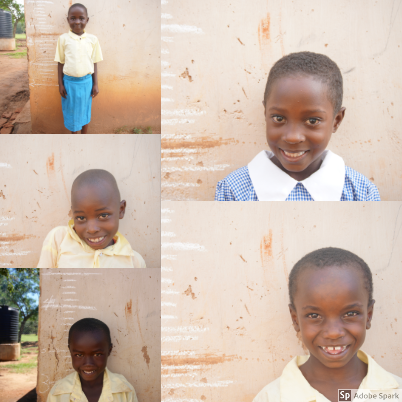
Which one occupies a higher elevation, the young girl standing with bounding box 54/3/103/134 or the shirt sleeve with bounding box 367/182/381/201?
the young girl standing with bounding box 54/3/103/134

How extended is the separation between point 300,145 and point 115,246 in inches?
33.1

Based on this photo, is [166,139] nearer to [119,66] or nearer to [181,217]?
[181,217]

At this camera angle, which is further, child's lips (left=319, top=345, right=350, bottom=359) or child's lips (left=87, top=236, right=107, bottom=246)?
child's lips (left=87, top=236, right=107, bottom=246)

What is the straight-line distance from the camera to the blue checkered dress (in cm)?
130

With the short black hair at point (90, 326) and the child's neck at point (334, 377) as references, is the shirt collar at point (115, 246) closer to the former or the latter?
the short black hair at point (90, 326)

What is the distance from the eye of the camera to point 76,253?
1.61 m

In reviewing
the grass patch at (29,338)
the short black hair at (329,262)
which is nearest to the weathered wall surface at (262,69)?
the short black hair at (329,262)

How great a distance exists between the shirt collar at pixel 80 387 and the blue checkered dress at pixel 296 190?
944 millimetres

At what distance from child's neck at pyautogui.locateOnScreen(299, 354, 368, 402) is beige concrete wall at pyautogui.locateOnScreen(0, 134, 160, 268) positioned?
2.81 ft

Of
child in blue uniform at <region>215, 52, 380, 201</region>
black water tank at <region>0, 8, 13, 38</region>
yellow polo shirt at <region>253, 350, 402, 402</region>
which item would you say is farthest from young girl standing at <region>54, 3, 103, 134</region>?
black water tank at <region>0, 8, 13, 38</region>

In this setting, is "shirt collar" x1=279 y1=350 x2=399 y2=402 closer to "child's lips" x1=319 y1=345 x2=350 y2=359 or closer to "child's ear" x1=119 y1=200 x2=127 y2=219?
"child's lips" x1=319 y1=345 x2=350 y2=359

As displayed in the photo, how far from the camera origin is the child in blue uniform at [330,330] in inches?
44.0

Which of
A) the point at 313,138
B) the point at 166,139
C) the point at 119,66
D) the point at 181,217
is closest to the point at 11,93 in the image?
the point at 119,66

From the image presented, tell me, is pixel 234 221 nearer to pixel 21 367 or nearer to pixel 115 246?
pixel 115 246
